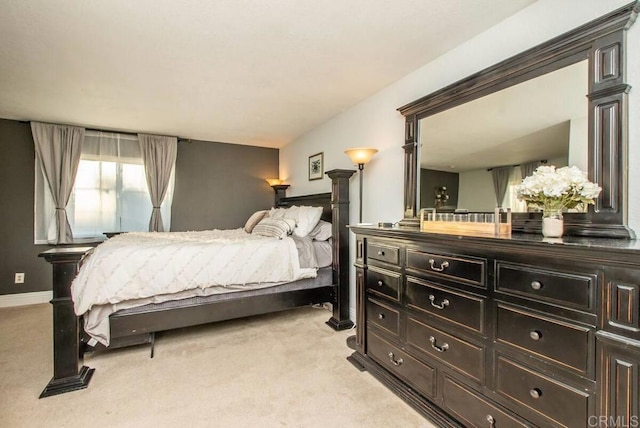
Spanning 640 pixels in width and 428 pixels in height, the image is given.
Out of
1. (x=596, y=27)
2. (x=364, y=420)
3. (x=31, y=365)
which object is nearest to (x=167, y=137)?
(x=31, y=365)

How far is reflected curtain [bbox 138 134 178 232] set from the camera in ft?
14.4

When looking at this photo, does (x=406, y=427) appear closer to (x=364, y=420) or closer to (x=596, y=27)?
(x=364, y=420)

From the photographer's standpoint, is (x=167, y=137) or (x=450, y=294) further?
(x=167, y=137)

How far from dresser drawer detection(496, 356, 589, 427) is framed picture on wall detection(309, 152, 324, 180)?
10.0 feet

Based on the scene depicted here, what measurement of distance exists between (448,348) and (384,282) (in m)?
0.58

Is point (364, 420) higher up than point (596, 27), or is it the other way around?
point (596, 27)

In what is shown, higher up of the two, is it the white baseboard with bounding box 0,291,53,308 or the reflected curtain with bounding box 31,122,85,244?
the reflected curtain with bounding box 31,122,85,244

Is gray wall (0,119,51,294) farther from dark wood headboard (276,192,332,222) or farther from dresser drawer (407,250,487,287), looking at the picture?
dresser drawer (407,250,487,287)

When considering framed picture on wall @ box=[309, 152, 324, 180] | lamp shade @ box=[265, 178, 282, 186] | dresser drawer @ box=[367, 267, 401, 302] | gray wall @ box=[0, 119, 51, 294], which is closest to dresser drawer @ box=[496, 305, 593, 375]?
dresser drawer @ box=[367, 267, 401, 302]

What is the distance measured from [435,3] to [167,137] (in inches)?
162

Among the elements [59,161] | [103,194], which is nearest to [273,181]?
[103,194]

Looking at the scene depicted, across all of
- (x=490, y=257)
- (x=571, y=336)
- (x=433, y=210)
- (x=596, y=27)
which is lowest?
(x=571, y=336)

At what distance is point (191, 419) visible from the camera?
5.56 feet

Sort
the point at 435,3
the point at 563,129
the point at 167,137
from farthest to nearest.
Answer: the point at 167,137 → the point at 435,3 → the point at 563,129
